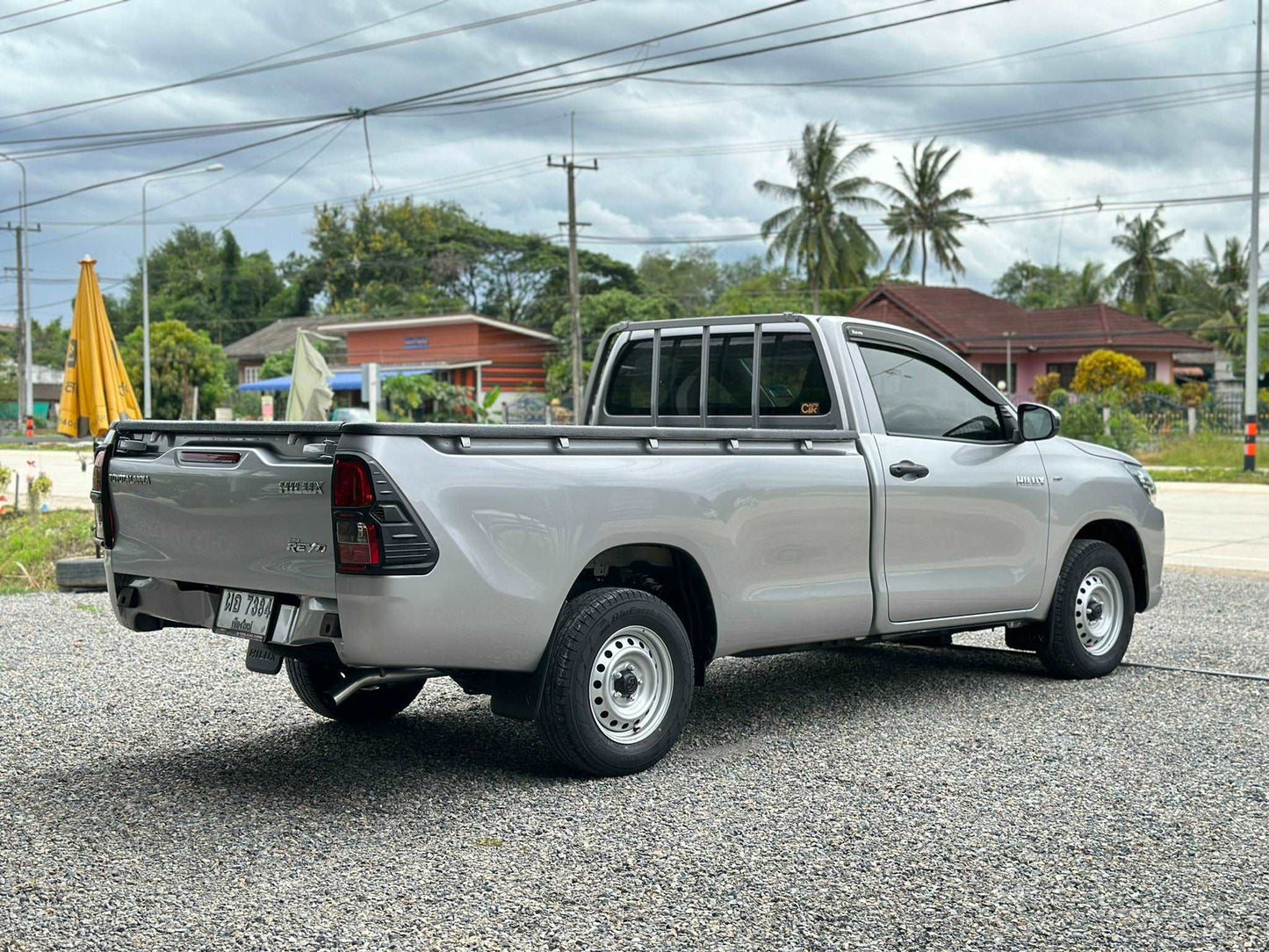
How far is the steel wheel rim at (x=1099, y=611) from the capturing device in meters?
7.75

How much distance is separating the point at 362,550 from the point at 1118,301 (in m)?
69.2

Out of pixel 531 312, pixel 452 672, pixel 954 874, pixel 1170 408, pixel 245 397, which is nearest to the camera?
pixel 954 874

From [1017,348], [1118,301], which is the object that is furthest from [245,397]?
[1118,301]

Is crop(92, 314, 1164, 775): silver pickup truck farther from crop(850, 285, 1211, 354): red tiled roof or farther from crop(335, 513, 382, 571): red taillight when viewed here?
crop(850, 285, 1211, 354): red tiled roof

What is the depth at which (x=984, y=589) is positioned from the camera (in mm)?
7141

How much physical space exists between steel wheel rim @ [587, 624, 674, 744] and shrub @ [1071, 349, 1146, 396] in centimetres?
3481

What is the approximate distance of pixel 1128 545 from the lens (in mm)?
8195

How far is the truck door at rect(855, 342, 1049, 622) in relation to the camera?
675 cm

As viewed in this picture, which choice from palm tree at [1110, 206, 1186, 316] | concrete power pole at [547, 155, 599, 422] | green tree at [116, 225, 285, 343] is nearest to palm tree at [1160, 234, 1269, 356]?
palm tree at [1110, 206, 1186, 316]

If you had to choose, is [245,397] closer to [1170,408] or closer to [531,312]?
[531,312]

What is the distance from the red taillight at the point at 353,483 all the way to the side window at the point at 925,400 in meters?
2.92

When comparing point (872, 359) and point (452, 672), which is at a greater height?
point (872, 359)

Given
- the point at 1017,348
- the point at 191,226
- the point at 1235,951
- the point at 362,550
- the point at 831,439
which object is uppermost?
the point at 191,226

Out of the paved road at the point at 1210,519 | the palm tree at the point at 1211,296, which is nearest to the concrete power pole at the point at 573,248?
the paved road at the point at 1210,519
